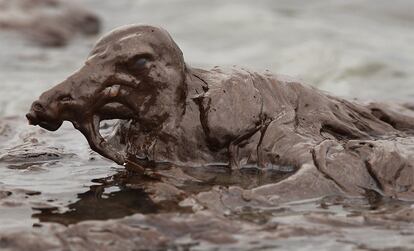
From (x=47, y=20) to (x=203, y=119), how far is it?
822cm

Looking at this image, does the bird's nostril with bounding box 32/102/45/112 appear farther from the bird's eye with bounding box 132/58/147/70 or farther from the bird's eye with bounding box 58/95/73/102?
the bird's eye with bounding box 132/58/147/70

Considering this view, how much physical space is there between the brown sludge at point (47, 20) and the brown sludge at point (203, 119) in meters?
7.18

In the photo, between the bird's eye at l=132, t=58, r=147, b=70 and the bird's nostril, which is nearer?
the bird's nostril

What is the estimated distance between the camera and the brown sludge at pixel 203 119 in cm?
418

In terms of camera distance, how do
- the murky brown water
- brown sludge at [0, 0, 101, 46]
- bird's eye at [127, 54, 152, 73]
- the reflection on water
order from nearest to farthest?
the murky brown water
the reflection on water
bird's eye at [127, 54, 152, 73]
brown sludge at [0, 0, 101, 46]

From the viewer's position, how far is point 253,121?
443cm

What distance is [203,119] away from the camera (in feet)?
14.4

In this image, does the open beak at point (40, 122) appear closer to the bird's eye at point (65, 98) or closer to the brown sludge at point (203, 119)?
the brown sludge at point (203, 119)

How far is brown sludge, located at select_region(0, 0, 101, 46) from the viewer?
11.6 metres

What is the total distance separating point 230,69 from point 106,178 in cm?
85

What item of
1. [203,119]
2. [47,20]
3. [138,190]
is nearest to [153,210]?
[138,190]

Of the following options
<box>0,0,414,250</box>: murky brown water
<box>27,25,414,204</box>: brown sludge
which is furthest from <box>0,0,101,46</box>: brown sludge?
<box>27,25,414,204</box>: brown sludge

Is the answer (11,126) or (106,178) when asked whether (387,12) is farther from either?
(106,178)

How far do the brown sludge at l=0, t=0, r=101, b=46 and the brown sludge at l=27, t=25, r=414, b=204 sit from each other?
23.5 feet
